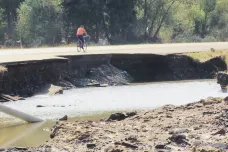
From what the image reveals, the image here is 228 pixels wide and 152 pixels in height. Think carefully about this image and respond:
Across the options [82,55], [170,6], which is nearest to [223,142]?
[82,55]

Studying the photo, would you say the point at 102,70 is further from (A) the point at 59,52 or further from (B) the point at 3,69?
(B) the point at 3,69

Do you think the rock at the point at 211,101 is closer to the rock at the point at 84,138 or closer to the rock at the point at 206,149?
the rock at the point at 84,138

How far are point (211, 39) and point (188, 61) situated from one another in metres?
35.2

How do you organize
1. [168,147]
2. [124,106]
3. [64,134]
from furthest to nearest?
[124,106]
[64,134]
[168,147]

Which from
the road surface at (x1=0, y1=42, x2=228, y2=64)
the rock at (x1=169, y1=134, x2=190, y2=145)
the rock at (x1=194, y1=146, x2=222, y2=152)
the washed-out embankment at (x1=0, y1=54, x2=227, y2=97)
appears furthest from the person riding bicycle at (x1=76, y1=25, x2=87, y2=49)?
the rock at (x1=194, y1=146, x2=222, y2=152)

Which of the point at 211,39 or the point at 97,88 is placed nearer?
the point at 97,88

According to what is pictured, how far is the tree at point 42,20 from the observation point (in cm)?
6476

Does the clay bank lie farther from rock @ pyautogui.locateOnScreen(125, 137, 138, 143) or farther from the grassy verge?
rock @ pyautogui.locateOnScreen(125, 137, 138, 143)


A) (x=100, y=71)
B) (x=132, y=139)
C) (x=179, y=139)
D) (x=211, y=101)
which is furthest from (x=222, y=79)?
(x=179, y=139)

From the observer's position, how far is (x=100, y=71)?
30.8 meters

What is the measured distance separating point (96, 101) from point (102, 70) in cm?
788

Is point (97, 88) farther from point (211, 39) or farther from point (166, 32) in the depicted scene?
point (166, 32)

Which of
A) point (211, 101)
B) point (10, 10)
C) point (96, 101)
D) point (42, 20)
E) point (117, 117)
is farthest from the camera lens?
point (10, 10)

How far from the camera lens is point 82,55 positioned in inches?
1233
